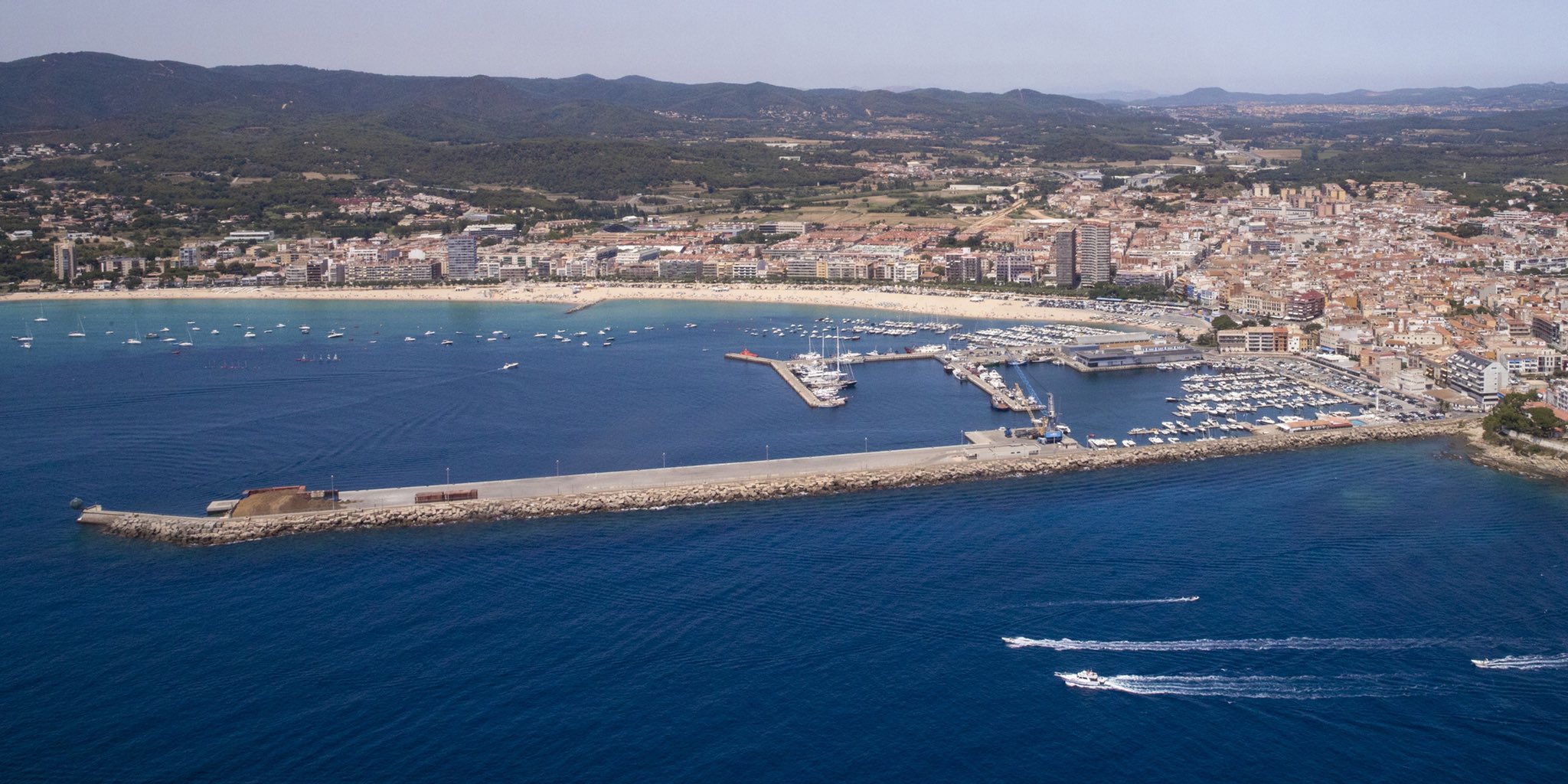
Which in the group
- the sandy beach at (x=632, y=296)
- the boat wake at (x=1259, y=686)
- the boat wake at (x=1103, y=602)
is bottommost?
the boat wake at (x=1259, y=686)

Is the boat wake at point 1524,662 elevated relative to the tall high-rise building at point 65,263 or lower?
lower

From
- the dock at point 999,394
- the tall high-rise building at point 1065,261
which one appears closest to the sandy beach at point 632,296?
the tall high-rise building at point 1065,261

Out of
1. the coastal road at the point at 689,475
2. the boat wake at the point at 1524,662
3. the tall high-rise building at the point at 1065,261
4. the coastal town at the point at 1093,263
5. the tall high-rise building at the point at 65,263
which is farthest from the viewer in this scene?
the tall high-rise building at the point at 65,263

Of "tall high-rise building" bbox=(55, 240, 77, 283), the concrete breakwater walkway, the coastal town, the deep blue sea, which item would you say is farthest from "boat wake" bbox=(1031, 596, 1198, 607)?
"tall high-rise building" bbox=(55, 240, 77, 283)

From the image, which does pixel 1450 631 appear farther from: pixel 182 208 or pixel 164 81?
pixel 164 81

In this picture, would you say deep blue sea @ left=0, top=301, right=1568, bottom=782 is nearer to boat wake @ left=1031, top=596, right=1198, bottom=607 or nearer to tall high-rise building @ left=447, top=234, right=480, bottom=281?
boat wake @ left=1031, top=596, right=1198, bottom=607

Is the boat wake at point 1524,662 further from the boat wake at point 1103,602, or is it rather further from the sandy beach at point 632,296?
the sandy beach at point 632,296

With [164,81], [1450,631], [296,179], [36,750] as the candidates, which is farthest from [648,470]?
[164,81]
